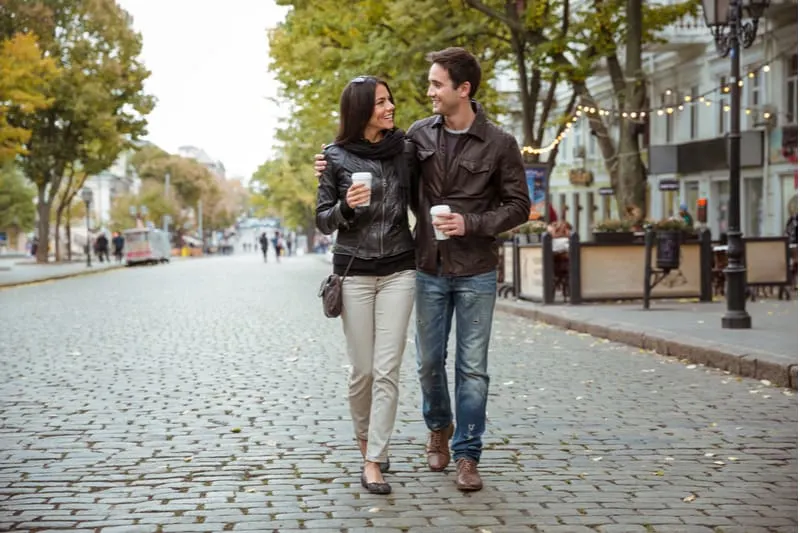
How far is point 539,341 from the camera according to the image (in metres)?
14.7

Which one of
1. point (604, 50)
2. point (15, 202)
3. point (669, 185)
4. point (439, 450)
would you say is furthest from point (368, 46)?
point (15, 202)

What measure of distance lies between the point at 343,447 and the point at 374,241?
1.71 m

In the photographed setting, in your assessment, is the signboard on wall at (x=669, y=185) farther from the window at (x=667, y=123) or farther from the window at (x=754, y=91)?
the window at (x=754, y=91)

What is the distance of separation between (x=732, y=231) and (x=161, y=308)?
10.9 meters

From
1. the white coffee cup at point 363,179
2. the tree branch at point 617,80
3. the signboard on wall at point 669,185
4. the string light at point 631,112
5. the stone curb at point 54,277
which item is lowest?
the stone curb at point 54,277

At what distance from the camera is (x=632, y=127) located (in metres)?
25.3

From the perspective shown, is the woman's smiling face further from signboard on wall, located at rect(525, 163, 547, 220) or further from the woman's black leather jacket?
signboard on wall, located at rect(525, 163, 547, 220)

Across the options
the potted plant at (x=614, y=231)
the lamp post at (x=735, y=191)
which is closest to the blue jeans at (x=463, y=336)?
the lamp post at (x=735, y=191)

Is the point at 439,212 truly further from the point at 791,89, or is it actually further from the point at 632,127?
the point at 791,89

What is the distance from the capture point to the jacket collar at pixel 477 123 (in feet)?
19.9

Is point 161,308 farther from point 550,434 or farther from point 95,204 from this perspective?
point 95,204

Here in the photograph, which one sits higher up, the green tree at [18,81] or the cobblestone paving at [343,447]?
the green tree at [18,81]

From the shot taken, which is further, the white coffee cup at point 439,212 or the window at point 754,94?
the window at point 754,94

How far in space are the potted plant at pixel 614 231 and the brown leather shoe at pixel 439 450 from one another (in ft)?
45.3
